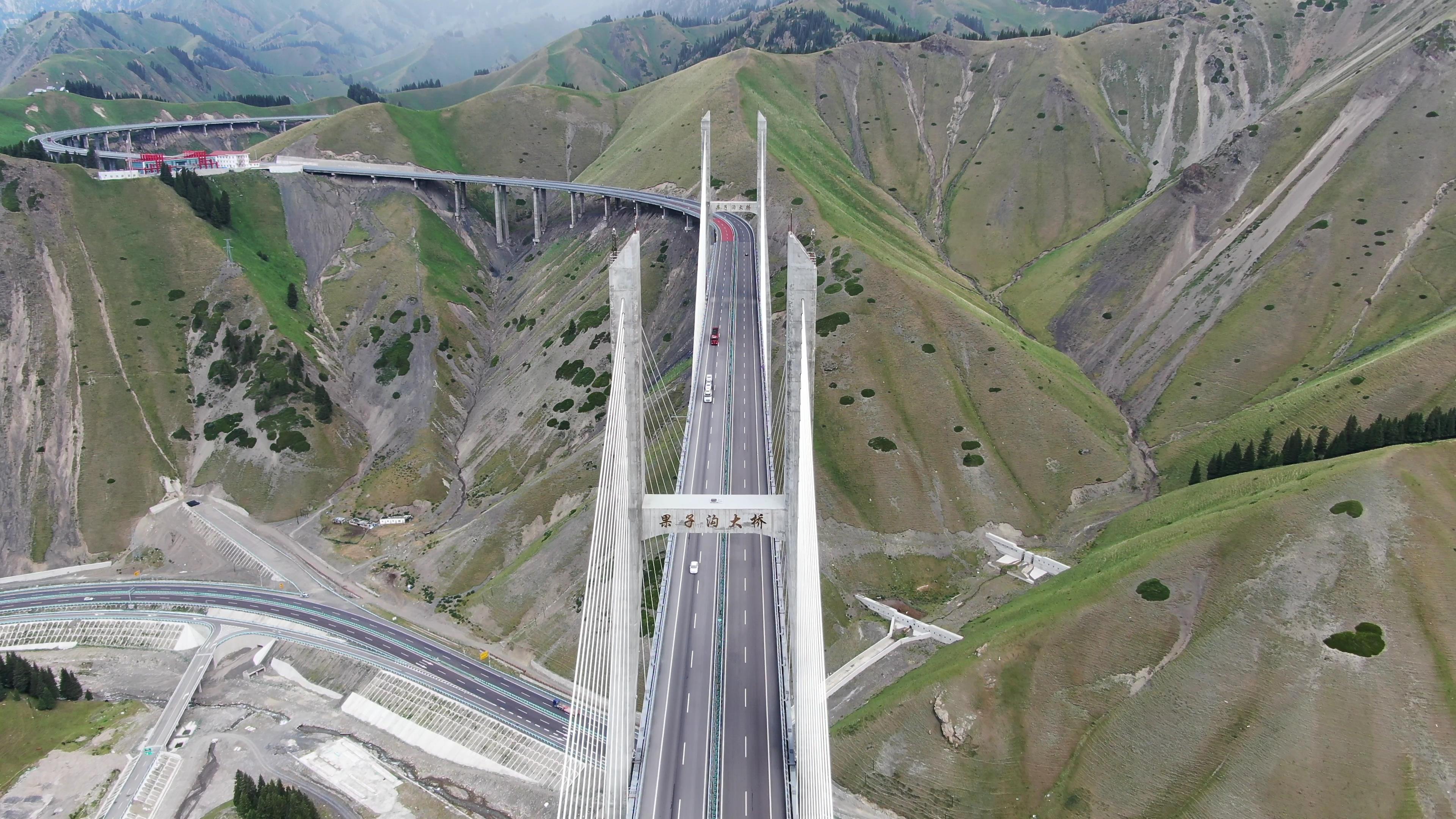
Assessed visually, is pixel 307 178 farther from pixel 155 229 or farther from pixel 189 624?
pixel 189 624

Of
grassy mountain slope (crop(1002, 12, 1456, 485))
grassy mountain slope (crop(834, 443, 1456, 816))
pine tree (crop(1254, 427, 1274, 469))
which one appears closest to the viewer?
grassy mountain slope (crop(834, 443, 1456, 816))

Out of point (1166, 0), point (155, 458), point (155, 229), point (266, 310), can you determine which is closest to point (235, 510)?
point (155, 458)

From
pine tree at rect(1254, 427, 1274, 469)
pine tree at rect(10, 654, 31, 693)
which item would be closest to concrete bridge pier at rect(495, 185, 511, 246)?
pine tree at rect(10, 654, 31, 693)

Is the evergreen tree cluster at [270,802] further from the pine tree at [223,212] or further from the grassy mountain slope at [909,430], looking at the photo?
the pine tree at [223,212]

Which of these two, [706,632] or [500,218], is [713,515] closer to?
[706,632]

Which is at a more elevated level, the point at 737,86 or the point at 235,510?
the point at 737,86

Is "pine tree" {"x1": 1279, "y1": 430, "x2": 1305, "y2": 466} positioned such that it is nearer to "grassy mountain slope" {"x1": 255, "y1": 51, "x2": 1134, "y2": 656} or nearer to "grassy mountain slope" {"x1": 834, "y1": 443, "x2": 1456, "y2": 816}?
"grassy mountain slope" {"x1": 834, "y1": 443, "x2": 1456, "y2": 816}
